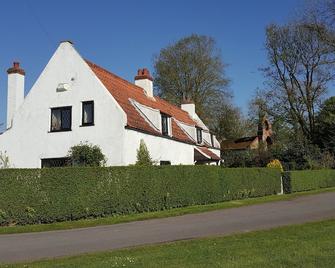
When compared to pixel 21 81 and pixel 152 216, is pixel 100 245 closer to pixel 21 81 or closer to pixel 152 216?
pixel 152 216

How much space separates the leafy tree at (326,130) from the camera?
47903 mm

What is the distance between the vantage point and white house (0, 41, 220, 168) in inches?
1038

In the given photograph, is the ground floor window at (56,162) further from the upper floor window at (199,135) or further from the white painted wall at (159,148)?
the upper floor window at (199,135)

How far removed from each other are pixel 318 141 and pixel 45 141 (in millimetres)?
31992

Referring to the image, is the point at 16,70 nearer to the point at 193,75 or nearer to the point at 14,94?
the point at 14,94

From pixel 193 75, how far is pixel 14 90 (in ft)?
108

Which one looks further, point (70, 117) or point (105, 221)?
point (70, 117)

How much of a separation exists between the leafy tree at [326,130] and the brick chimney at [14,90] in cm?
3025

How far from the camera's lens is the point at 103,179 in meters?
19.5

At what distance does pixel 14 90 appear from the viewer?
29703 mm

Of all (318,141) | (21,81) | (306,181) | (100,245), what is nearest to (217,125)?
(318,141)

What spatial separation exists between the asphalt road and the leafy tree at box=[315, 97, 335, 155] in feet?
97.7

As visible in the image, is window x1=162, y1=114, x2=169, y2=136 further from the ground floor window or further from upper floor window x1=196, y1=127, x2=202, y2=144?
upper floor window x1=196, y1=127, x2=202, y2=144

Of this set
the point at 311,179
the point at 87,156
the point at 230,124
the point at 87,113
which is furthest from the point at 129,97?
the point at 230,124
